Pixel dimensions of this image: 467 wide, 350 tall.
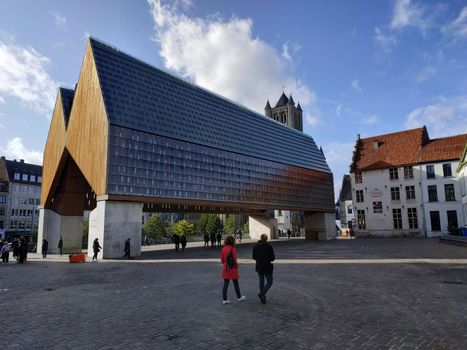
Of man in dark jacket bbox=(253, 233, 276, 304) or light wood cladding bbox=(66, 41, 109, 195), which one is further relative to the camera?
light wood cladding bbox=(66, 41, 109, 195)

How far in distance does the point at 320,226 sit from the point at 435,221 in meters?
17.1

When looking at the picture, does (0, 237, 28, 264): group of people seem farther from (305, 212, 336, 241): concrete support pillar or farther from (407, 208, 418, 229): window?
(407, 208, 418, 229): window

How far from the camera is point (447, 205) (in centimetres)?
4609

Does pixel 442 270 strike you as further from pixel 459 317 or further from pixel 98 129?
pixel 98 129

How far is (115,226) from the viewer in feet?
89.2

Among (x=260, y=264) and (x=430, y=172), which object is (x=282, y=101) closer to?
(x=430, y=172)

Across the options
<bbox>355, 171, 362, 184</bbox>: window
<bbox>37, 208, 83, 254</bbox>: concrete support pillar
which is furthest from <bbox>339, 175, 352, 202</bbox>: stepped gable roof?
<bbox>37, 208, 83, 254</bbox>: concrete support pillar

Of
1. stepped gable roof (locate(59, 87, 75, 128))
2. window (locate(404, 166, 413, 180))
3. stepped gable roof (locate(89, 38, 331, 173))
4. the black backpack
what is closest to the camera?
the black backpack

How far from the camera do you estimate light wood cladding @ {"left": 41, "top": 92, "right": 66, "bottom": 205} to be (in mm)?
35719

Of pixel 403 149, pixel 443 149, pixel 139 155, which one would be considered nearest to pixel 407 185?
pixel 403 149

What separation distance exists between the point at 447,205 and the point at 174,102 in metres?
39.2

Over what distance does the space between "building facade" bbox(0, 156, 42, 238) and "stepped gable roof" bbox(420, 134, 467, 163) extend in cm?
8295

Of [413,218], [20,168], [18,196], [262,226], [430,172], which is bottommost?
[262,226]

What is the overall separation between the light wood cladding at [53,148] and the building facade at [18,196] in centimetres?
4885
